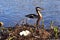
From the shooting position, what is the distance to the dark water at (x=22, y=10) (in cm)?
748

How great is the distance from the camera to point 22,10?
8797 mm

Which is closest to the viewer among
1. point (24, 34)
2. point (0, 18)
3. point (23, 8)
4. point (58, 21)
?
point (24, 34)

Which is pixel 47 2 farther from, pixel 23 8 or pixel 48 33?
pixel 48 33

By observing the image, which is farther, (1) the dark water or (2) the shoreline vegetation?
(1) the dark water

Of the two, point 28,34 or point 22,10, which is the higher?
point 28,34

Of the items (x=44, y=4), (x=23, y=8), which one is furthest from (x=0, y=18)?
(x=44, y=4)

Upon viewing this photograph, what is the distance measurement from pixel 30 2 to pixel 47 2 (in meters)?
0.65

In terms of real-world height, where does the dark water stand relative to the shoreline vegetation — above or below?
below

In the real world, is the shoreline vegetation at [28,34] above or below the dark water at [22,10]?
above

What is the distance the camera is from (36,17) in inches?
287

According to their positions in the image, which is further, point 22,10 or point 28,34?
point 22,10

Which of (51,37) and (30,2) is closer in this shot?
(51,37)

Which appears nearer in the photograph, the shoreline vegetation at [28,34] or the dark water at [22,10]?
the shoreline vegetation at [28,34]

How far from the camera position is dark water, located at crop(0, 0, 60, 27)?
7.48 m
